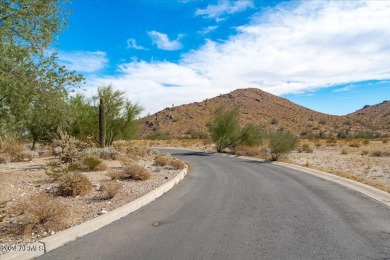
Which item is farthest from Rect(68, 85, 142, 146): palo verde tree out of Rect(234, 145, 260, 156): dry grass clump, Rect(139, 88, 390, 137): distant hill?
Rect(139, 88, 390, 137): distant hill

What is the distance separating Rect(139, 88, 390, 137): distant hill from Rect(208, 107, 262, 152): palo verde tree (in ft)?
132

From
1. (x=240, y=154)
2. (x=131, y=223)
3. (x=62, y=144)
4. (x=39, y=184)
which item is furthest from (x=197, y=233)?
(x=240, y=154)

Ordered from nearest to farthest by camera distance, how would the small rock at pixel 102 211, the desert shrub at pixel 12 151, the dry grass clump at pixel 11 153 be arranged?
the small rock at pixel 102 211 → the dry grass clump at pixel 11 153 → the desert shrub at pixel 12 151

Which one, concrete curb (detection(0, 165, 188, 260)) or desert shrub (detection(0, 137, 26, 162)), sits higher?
desert shrub (detection(0, 137, 26, 162))

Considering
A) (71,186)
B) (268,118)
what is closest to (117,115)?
(71,186)

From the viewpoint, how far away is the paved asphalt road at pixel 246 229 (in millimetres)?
5594

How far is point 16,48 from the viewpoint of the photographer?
995cm

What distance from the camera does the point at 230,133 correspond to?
39.2m

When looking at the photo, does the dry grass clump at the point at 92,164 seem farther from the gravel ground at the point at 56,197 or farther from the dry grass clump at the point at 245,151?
the dry grass clump at the point at 245,151

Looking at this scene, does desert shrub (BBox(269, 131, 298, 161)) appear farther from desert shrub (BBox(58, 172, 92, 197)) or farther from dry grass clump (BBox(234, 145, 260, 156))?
desert shrub (BBox(58, 172, 92, 197))

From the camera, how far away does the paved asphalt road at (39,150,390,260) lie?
5594 mm

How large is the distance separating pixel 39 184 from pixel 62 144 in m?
4.11

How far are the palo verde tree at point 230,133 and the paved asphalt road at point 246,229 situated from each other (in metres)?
28.0

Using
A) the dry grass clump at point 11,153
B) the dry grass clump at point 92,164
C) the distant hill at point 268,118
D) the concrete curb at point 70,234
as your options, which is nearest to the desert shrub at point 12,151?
the dry grass clump at point 11,153
